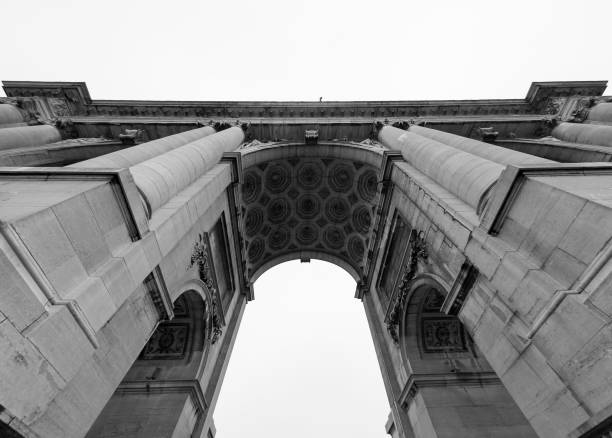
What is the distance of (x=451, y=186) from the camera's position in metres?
7.62

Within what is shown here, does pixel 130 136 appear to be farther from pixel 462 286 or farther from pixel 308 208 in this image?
pixel 462 286

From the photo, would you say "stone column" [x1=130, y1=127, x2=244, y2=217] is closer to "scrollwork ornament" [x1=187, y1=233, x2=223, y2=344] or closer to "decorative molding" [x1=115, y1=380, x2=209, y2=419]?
"scrollwork ornament" [x1=187, y1=233, x2=223, y2=344]

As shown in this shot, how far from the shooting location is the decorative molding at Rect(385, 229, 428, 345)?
9.49 m

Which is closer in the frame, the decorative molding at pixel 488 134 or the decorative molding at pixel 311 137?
the decorative molding at pixel 488 134

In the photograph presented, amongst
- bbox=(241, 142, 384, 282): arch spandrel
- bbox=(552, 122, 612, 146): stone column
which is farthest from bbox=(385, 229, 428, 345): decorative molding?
bbox=(552, 122, 612, 146): stone column

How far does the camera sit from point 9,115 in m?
13.1

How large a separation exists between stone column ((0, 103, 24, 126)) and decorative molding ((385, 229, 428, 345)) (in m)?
18.9

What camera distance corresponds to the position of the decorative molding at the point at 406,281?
31.1ft

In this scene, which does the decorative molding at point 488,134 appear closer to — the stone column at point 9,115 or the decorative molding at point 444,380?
the decorative molding at point 444,380

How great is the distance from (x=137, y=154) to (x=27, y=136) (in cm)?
873

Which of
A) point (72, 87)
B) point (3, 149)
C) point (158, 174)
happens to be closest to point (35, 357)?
point (158, 174)

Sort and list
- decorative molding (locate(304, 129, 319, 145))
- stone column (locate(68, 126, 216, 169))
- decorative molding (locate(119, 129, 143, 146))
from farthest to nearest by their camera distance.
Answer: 1. decorative molding (locate(304, 129, 319, 145))
2. decorative molding (locate(119, 129, 143, 146))
3. stone column (locate(68, 126, 216, 169))

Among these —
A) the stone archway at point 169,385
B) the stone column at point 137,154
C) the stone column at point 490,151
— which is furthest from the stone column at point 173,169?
the stone column at point 490,151

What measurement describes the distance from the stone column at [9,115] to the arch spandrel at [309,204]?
11.2 m
